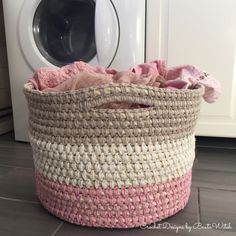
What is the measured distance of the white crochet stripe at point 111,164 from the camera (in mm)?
553

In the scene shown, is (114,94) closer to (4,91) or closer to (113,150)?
(113,150)

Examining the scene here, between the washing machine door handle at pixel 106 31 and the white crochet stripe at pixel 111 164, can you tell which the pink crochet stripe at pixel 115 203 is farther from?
the washing machine door handle at pixel 106 31

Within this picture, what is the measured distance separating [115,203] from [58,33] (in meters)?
0.81

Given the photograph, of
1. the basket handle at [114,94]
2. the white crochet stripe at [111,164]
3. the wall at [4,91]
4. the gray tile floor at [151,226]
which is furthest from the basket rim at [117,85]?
the wall at [4,91]

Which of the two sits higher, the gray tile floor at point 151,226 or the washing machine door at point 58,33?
the washing machine door at point 58,33

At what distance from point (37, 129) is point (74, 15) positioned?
0.67 m

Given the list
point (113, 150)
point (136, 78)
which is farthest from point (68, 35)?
point (113, 150)

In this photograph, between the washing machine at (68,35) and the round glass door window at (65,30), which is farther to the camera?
the round glass door window at (65,30)

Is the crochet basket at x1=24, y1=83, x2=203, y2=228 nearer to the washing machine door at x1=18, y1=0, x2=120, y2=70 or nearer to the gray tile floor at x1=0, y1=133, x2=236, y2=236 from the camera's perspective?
the gray tile floor at x1=0, y1=133, x2=236, y2=236

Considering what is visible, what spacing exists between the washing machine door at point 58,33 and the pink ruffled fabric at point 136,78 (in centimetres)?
29

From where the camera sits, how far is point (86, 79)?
61 cm

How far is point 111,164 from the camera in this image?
55cm

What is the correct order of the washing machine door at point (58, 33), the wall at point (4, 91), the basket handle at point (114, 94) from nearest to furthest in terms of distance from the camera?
the basket handle at point (114, 94) → the washing machine door at point (58, 33) → the wall at point (4, 91)

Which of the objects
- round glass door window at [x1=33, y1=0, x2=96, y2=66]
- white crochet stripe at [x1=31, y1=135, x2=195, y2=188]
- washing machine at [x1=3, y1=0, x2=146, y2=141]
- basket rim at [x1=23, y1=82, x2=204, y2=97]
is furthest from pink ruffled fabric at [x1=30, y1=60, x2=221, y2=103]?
round glass door window at [x1=33, y1=0, x2=96, y2=66]
